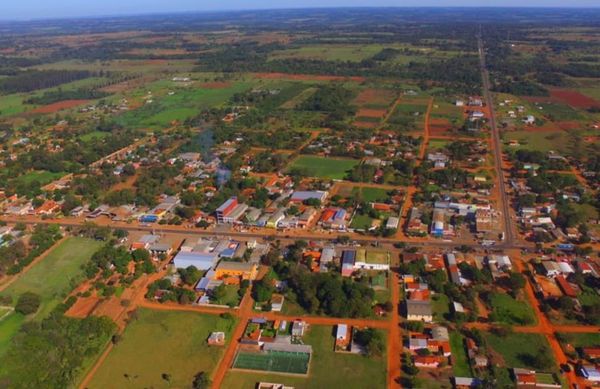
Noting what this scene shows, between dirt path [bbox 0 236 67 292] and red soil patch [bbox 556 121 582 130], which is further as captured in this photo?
red soil patch [bbox 556 121 582 130]

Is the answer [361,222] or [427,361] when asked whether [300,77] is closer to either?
[361,222]

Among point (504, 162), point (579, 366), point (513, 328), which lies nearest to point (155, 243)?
point (513, 328)

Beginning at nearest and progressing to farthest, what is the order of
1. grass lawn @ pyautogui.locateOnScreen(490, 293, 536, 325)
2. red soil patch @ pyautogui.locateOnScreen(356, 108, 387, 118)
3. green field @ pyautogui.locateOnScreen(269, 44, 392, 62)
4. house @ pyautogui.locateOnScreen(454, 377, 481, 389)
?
1. house @ pyautogui.locateOnScreen(454, 377, 481, 389)
2. grass lawn @ pyautogui.locateOnScreen(490, 293, 536, 325)
3. red soil patch @ pyautogui.locateOnScreen(356, 108, 387, 118)
4. green field @ pyautogui.locateOnScreen(269, 44, 392, 62)

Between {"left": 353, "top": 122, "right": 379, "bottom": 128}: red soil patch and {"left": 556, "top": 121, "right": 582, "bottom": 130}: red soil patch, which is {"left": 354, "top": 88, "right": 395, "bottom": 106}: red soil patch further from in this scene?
{"left": 556, "top": 121, "right": 582, "bottom": 130}: red soil patch

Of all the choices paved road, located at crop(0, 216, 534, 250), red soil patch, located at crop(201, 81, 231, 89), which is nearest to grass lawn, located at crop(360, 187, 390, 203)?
paved road, located at crop(0, 216, 534, 250)

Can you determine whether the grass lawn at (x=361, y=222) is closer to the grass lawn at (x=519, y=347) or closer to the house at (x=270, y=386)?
the grass lawn at (x=519, y=347)

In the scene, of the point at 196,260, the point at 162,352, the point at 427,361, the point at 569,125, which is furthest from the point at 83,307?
the point at 569,125

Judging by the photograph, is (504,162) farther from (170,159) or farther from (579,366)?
(170,159)
